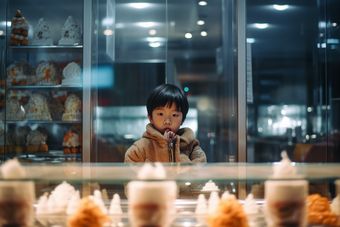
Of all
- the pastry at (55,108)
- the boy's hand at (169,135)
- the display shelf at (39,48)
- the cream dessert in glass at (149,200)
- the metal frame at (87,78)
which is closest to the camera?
the cream dessert in glass at (149,200)

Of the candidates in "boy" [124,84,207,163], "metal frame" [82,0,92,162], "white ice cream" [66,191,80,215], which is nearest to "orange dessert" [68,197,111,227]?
"white ice cream" [66,191,80,215]

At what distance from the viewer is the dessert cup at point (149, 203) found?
2.18 feet

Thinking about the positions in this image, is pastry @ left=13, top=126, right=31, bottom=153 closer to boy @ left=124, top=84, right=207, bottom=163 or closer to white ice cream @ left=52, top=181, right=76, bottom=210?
boy @ left=124, top=84, right=207, bottom=163

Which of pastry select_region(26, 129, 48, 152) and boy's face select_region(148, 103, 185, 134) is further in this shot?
pastry select_region(26, 129, 48, 152)

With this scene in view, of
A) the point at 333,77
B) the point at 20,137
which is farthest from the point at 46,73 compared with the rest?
the point at 333,77

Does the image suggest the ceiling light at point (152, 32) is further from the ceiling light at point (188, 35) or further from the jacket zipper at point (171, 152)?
the jacket zipper at point (171, 152)

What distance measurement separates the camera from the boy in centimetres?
143

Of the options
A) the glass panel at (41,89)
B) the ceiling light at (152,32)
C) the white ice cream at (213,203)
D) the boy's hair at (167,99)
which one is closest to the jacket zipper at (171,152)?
the boy's hair at (167,99)

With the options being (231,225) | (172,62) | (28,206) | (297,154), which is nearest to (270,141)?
(297,154)

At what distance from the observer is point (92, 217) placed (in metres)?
0.72

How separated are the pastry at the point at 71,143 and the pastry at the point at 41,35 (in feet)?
3.02

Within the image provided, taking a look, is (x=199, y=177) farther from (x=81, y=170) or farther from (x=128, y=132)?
(x=128, y=132)

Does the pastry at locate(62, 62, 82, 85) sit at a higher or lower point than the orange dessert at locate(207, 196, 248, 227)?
higher

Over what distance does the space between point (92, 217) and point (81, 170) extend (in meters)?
0.18
